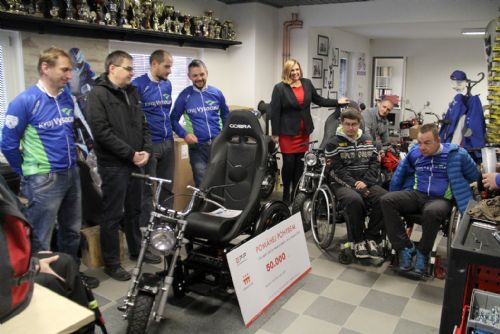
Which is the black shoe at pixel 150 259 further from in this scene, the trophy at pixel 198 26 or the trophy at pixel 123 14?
the trophy at pixel 198 26

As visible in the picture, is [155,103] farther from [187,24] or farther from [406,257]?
[406,257]

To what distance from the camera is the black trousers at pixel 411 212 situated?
284 cm

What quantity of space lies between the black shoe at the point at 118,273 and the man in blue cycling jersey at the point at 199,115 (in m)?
1.02

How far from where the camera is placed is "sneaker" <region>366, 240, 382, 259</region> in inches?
125

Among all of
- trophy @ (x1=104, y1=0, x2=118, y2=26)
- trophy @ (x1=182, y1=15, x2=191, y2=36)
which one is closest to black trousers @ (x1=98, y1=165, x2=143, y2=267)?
trophy @ (x1=104, y1=0, x2=118, y2=26)

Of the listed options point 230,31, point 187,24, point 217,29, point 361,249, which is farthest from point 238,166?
point 230,31

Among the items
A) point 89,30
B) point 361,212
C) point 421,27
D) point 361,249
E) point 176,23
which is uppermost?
point 421,27

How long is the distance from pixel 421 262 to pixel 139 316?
1.90m

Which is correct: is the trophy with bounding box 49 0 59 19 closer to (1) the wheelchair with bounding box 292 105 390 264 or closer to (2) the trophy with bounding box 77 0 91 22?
(2) the trophy with bounding box 77 0 91 22

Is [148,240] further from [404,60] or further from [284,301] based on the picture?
[404,60]

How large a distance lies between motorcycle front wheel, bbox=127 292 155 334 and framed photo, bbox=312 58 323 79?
4.84m

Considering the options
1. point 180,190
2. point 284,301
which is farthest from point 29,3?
point 284,301

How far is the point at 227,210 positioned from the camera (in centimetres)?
274

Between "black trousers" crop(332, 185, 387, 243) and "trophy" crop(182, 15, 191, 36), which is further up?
"trophy" crop(182, 15, 191, 36)
